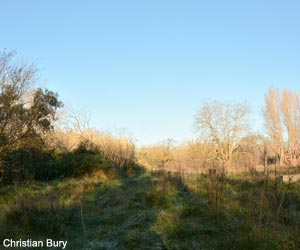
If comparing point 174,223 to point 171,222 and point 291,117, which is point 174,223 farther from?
point 291,117

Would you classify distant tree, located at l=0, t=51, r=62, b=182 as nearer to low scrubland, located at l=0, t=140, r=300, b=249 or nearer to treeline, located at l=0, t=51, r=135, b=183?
treeline, located at l=0, t=51, r=135, b=183

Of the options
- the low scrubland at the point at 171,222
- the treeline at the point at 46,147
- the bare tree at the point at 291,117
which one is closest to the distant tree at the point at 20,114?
the treeline at the point at 46,147

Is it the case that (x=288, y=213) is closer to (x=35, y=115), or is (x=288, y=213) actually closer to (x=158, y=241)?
(x=158, y=241)

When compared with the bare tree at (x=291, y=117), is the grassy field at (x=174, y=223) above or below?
below

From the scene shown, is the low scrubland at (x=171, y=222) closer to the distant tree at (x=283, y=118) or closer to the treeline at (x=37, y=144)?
the treeline at (x=37, y=144)

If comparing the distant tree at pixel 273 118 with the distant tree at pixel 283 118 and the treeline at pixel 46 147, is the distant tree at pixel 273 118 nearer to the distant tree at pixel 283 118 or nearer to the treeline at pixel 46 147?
the distant tree at pixel 283 118

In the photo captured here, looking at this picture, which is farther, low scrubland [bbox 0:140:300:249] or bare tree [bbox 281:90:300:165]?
bare tree [bbox 281:90:300:165]

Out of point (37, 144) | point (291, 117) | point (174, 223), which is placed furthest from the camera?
point (291, 117)

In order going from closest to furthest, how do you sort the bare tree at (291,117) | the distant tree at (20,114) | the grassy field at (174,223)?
the grassy field at (174,223), the distant tree at (20,114), the bare tree at (291,117)

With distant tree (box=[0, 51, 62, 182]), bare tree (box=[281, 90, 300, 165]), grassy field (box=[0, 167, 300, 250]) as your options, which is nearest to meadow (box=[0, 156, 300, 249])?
grassy field (box=[0, 167, 300, 250])

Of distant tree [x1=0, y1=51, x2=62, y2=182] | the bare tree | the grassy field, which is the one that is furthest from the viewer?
the bare tree

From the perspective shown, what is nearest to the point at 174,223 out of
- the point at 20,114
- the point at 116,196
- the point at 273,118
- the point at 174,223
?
the point at 174,223

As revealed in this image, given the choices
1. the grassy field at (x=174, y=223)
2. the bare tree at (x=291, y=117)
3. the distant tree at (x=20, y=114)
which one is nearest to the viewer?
the grassy field at (x=174, y=223)

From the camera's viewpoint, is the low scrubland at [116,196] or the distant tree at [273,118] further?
the distant tree at [273,118]
